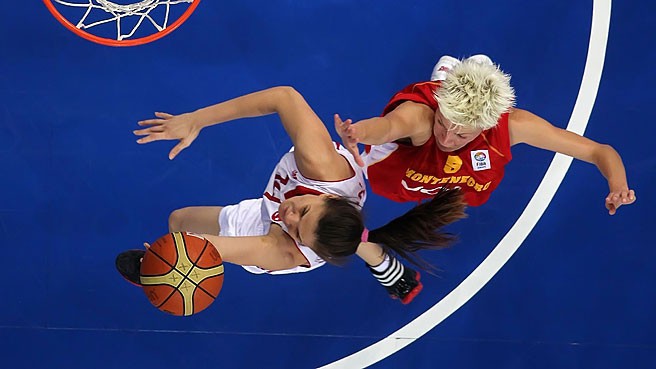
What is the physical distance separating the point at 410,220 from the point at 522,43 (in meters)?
1.90

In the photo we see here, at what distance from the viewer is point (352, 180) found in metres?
3.64

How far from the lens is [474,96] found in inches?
131

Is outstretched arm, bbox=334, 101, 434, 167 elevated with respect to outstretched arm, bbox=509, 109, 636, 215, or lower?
lower

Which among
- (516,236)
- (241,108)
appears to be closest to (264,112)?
(241,108)

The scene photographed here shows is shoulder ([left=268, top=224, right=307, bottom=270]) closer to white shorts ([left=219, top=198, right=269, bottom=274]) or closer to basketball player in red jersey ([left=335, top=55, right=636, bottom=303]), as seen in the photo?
white shorts ([left=219, top=198, right=269, bottom=274])

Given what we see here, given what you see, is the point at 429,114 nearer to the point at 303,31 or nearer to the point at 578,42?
the point at 303,31

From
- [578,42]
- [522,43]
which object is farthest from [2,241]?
[578,42]

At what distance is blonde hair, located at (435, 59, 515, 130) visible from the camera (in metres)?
3.31

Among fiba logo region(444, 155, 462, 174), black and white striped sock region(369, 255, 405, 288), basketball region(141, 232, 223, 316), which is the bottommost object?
basketball region(141, 232, 223, 316)

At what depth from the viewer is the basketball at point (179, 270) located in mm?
3410

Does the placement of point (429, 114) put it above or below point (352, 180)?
above

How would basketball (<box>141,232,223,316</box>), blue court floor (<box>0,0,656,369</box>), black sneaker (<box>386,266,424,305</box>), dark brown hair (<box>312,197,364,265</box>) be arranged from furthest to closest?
blue court floor (<box>0,0,656,369</box>)
black sneaker (<box>386,266,424,305</box>)
basketball (<box>141,232,223,316</box>)
dark brown hair (<box>312,197,364,265</box>)

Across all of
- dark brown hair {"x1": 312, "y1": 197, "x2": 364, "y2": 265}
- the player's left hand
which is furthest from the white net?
the player's left hand

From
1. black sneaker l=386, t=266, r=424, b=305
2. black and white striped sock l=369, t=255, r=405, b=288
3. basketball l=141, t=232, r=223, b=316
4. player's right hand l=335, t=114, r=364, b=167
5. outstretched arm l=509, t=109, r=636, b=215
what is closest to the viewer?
player's right hand l=335, t=114, r=364, b=167
